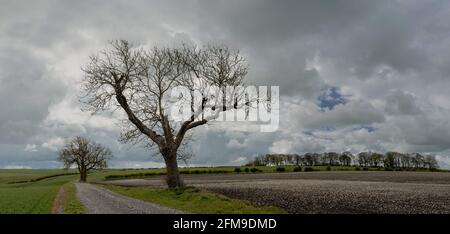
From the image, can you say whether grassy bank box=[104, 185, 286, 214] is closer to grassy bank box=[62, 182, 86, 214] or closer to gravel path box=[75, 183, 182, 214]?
gravel path box=[75, 183, 182, 214]

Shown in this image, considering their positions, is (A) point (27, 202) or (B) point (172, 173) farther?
(B) point (172, 173)

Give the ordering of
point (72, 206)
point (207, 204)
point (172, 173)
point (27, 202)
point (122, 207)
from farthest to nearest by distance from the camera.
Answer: point (172, 173) < point (27, 202) < point (72, 206) < point (207, 204) < point (122, 207)

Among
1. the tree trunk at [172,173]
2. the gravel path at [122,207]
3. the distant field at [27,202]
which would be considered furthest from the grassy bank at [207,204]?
the distant field at [27,202]

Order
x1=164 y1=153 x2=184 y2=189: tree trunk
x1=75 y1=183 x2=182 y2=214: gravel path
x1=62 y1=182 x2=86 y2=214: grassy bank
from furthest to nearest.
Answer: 1. x1=164 y1=153 x2=184 y2=189: tree trunk
2. x1=62 y1=182 x2=86 y2=214: grassy bank
3. x1=75 y1=183 x2=182 y2=214: gravel path

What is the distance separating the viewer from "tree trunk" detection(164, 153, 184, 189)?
138ft

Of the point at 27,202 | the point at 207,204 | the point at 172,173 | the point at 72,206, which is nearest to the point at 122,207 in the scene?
the point at 72,206

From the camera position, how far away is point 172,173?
42.6 meters

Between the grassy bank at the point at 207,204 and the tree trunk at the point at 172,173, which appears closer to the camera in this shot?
the grassy bank at the point at 207,204

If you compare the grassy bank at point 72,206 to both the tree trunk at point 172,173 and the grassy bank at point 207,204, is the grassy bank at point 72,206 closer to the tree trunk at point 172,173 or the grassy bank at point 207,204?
the grassy bank at point 207,204

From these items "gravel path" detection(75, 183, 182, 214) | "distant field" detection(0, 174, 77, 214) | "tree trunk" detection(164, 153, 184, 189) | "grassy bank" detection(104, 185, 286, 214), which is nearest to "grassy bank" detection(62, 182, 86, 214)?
"gravel path" detection(75, 183, 182, 214)

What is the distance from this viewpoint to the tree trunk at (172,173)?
42031 mm

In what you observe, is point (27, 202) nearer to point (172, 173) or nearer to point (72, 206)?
point (72, 206)

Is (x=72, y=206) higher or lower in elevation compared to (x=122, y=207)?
lower

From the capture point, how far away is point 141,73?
4475cm
